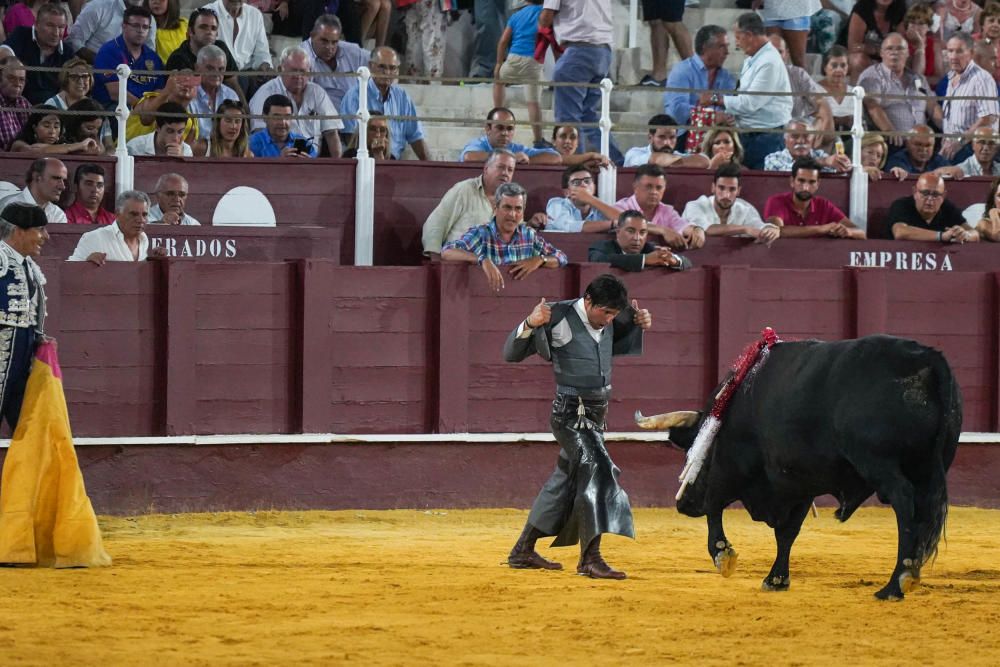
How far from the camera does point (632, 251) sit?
10.7m

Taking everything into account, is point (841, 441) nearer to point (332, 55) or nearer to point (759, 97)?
point (759, 97)

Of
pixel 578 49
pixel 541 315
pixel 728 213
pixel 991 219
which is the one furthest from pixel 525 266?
pixel 991 219

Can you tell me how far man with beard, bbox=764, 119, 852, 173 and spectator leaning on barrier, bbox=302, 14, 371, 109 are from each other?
3.06 meters

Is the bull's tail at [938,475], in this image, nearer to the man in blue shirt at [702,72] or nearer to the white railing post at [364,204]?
the white railing post at [364,204]

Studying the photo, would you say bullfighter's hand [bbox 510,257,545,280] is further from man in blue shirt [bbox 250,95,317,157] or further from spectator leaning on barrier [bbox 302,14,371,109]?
spectator leaning on barrier [bbox 302,14,371,109]

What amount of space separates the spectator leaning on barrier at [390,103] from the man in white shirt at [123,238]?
2198 mm

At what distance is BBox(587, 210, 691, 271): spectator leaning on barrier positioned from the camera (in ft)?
34.5

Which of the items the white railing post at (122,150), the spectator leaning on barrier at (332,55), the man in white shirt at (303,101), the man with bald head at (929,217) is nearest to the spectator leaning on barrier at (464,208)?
the man in white shirt at (303,101)

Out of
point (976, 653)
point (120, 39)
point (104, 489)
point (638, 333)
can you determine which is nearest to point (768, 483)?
point (638, 333)

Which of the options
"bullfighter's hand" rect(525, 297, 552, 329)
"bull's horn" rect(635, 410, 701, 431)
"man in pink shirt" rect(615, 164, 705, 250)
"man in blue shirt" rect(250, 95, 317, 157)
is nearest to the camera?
"bullfighter's hand" rect(525, 297, 552, 329)

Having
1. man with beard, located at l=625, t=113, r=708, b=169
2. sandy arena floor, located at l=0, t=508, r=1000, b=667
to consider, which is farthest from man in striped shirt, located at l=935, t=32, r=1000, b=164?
sandy arena floor, located at l=0, t=508, r=1000, b=667

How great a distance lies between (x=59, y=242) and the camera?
1022cm

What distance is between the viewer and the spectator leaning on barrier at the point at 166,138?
11188 millimetres

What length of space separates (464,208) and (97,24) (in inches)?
129
